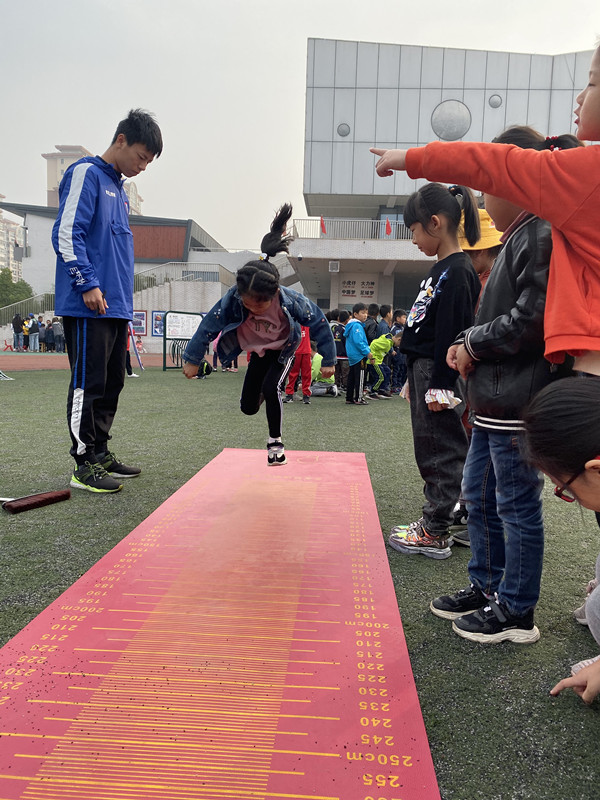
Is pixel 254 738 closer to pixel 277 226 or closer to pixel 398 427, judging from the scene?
pixel 277 226

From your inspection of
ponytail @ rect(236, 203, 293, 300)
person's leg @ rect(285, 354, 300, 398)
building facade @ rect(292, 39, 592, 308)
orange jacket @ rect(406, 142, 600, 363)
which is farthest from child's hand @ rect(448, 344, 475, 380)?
building facade @ rect(292, 39, 592, 308)

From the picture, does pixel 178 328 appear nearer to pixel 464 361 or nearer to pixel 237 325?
pixel 237 325

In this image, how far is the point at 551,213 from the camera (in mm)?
1317

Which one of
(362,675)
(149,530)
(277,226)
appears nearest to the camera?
(362,675)

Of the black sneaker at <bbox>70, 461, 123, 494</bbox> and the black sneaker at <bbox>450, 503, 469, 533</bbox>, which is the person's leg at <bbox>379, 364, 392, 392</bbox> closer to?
the black sneaker at <bbox>450, 503, 469, 533</bbox>

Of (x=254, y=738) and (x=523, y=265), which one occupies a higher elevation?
(x=523, y=265)

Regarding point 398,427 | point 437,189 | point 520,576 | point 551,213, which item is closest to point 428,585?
point 520,576

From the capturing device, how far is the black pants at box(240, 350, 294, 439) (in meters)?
3.72

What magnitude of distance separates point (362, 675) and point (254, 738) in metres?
0.39

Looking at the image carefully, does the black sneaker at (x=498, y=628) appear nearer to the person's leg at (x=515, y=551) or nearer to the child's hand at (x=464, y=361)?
the person's leg at (x=515, y=551)

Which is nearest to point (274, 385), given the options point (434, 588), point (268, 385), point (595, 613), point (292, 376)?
point (268, 385)

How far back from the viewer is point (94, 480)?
3381 millimetres

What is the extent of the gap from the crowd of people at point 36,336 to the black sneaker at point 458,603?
24639mm

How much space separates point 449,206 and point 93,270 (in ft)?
6.92
